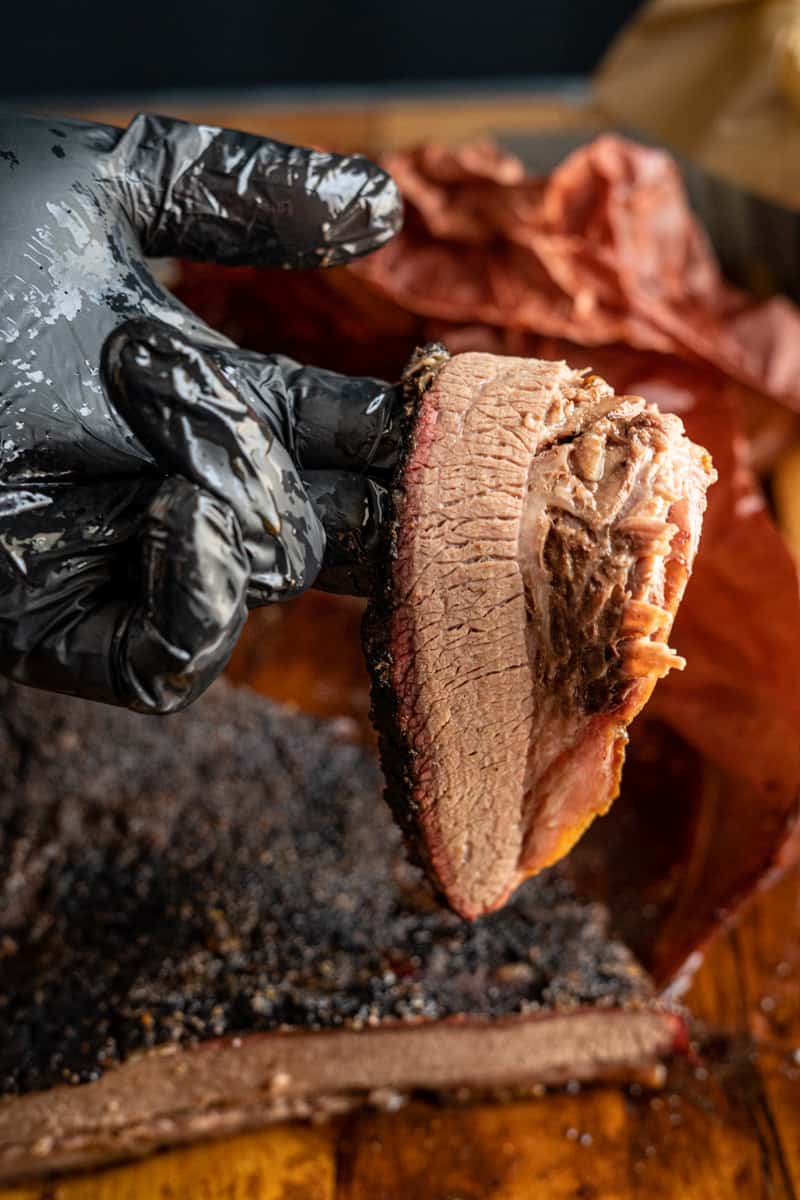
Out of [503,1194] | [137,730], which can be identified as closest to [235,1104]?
[503,1194]

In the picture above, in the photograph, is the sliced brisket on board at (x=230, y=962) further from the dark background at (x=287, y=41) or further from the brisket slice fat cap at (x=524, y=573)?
the dark background at (x=287, y=41)

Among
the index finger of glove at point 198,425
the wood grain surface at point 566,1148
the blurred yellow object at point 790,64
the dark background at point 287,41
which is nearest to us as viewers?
the index finger of glove at point 198,425

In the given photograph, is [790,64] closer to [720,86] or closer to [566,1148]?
[720,86]

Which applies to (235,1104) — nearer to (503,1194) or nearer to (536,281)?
(503,1194)

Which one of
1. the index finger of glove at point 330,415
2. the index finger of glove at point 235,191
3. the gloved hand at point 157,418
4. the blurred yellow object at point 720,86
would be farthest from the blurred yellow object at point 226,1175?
the blurred yellow object at point 720,86

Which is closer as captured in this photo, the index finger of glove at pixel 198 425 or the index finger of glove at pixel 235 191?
the index finger of glove at pixel 198 425

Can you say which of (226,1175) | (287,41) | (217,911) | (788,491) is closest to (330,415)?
(217,911)

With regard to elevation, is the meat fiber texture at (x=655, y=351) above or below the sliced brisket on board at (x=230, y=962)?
above
